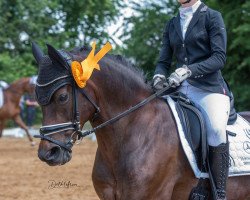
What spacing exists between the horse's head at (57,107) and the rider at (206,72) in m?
0.89

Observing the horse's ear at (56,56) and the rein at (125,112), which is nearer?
the horse's ear at (56,56)

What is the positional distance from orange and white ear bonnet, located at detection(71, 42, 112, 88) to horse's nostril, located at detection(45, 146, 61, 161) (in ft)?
1.62

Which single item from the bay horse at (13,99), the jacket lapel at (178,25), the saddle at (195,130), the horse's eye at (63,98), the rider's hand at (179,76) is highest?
the jacket lapel at (178,25)

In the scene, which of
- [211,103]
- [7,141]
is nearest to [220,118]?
[211,103]

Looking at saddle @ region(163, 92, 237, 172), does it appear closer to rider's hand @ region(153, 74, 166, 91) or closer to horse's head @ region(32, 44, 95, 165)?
rider's hand @ region(153, 74, 166, 91)

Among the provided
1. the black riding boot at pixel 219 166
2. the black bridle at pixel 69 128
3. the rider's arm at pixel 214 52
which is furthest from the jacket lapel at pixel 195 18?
the black bridle at pixel 69 128

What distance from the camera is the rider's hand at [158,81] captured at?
485 centimetres

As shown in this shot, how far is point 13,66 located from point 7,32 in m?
1.70

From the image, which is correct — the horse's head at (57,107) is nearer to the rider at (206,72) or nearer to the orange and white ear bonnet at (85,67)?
the orange and white ear bonnet at (85,67)

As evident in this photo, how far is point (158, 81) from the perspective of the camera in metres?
4.93

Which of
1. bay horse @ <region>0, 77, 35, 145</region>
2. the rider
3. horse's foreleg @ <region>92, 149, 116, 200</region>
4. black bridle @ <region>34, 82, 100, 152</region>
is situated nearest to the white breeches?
the rider

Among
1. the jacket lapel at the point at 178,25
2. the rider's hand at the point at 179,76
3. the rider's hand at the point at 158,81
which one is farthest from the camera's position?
the jacket lapel at the point at 178,25

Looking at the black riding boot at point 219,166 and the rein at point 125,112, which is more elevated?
the rein at point 125,112

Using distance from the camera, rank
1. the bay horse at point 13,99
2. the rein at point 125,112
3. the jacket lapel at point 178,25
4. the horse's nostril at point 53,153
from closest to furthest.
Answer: the horse's nostril at point 53,153, the rein at point 125,112, the jacket lapel at point 178,25, the bay horse at point 13,99
